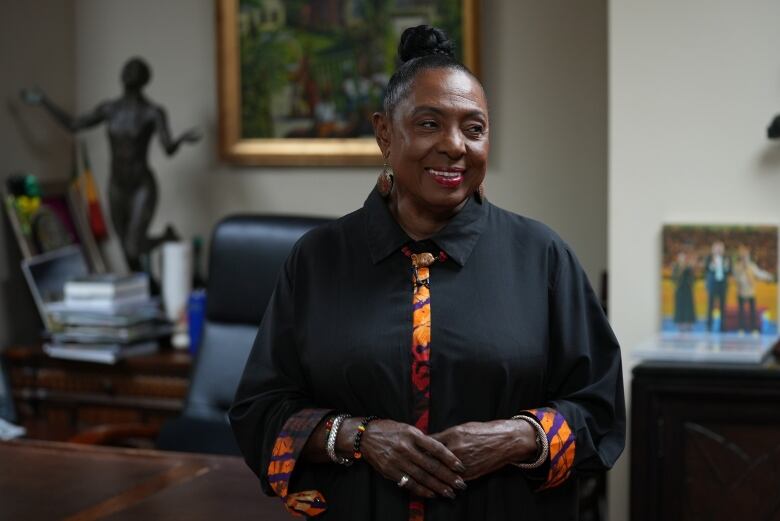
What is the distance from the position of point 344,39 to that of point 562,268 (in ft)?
8.11

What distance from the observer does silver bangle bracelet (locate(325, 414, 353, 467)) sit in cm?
154

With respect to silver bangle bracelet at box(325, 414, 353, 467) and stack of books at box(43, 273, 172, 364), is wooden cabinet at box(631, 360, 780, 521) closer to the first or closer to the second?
silver bangle bracelet at box(325, 414, 353, 467)

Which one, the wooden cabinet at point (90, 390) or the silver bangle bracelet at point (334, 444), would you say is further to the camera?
the wooden cabinet at point (90, 390)

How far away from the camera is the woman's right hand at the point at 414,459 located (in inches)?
58.5

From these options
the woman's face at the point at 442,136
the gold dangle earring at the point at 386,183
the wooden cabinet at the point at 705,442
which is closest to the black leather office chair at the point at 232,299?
the wooden cabinet at the point at 705,442

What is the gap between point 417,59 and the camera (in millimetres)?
1574

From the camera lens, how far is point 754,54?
2848mm

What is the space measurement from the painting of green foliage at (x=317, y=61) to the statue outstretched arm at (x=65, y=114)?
1.58ft

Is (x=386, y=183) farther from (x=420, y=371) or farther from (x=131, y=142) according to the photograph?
(x=131, y=142)

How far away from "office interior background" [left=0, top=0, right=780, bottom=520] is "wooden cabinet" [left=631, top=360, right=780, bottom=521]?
0.22 m

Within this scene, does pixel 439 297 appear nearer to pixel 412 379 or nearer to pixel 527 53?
pixel 412 379

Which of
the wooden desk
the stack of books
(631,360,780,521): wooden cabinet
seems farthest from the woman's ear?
the stack of books

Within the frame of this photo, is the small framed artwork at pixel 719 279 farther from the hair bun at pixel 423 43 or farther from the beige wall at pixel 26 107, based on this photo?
the beige wall at pixel 26 107

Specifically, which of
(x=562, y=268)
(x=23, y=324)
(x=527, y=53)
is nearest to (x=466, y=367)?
(x=562, y=268)
